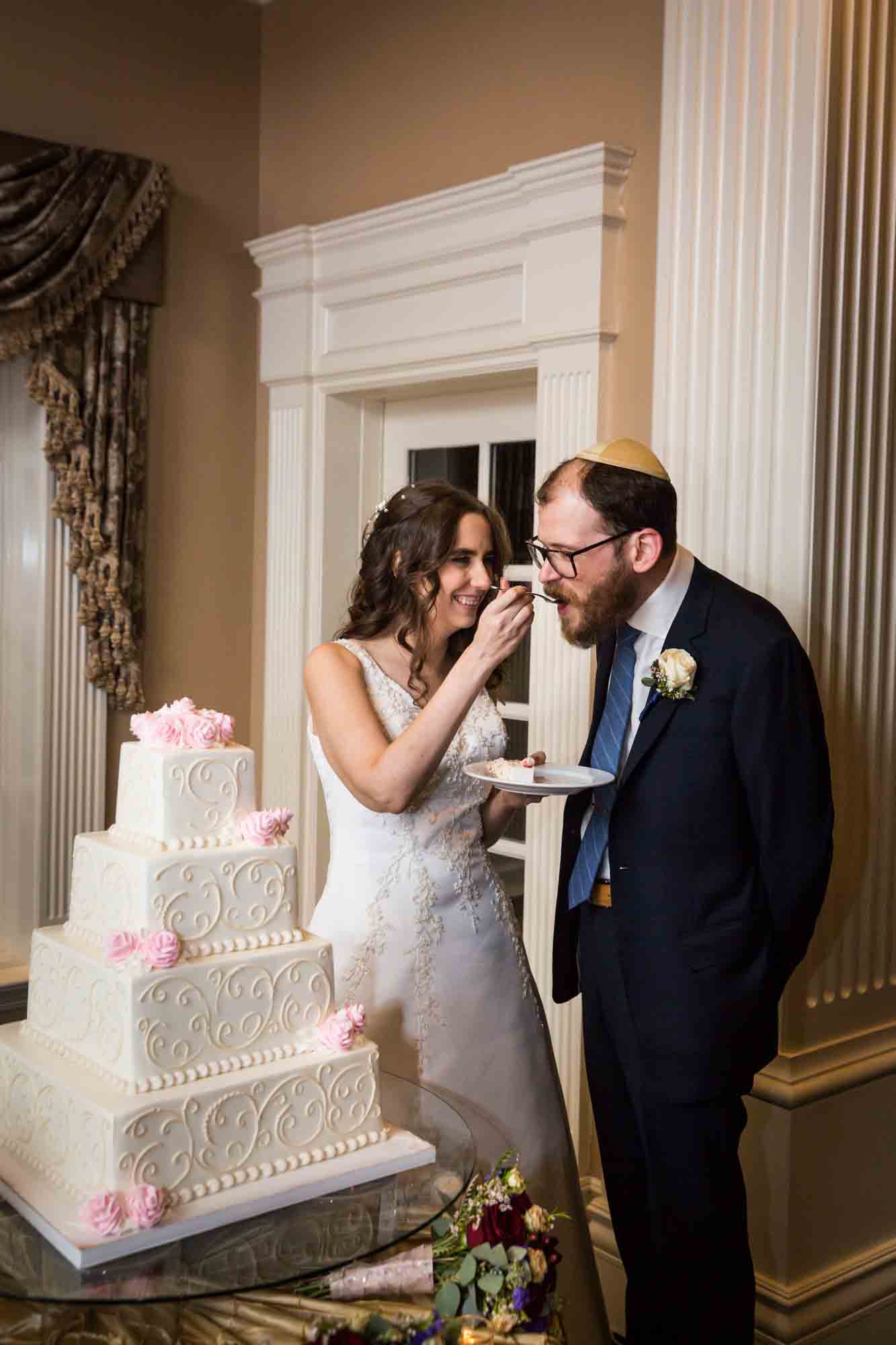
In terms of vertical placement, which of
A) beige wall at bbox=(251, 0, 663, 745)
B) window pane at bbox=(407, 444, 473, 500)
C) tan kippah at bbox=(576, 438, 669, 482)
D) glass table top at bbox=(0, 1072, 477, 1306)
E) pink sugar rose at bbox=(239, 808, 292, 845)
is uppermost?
beige wall at bbox=(251, 0, 663, 745)

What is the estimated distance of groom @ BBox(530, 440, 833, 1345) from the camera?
237 cm

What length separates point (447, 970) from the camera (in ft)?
8.91

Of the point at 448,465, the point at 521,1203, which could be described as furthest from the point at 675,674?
the point at 448,465

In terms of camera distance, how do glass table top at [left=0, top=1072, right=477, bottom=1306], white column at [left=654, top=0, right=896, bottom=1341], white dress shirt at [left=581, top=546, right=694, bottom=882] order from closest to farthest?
glass table top at [left=0, top=1072, right=477, bottom=1306] → white dress shirt at [left=581, top=546, right=694, bottom=882] → white column at [left=654, top=0, right=896, bottom=1341]

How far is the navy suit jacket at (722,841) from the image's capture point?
2.35 m

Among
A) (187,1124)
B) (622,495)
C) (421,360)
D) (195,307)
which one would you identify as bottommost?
(187,1124)

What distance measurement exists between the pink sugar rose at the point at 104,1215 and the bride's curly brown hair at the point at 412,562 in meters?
1.31

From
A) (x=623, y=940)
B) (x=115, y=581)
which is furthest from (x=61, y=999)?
(x=115, y=581)

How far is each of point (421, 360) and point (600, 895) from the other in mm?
2046

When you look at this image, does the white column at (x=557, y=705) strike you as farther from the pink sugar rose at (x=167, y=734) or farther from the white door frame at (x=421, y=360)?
the pink sugar rose at (x=167, y=734)

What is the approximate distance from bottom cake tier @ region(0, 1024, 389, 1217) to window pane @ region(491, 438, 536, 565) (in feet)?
7.56

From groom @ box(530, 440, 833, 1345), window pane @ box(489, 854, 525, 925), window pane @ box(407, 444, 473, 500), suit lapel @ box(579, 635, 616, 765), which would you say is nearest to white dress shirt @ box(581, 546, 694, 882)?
groom @ box(530, 440, 833, 1345)

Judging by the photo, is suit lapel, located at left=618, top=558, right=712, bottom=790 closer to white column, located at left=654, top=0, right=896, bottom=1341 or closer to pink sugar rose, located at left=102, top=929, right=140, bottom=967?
white column, located at left=654, top=0, right=896, bottom=1341

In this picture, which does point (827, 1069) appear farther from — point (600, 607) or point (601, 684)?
point (600, 607)
